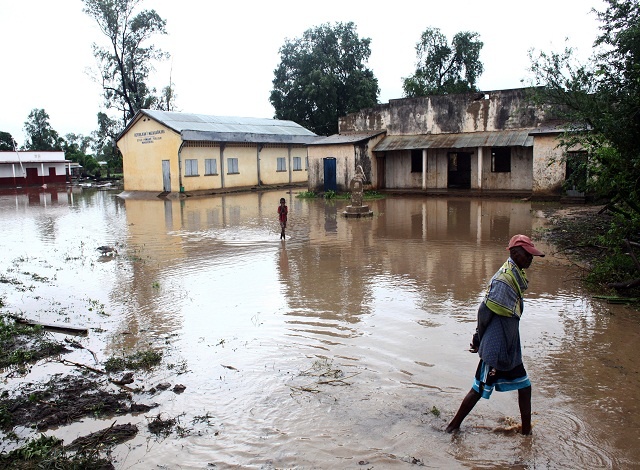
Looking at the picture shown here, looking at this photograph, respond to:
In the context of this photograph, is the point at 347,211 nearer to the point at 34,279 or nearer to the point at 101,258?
the point at 101,258

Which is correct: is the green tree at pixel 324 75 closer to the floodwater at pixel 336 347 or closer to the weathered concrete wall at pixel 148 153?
the weathered concrete wall at pixel 148 153

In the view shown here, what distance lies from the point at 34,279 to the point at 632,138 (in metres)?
12.3

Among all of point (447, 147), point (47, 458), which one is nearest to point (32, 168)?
point (447, 147)

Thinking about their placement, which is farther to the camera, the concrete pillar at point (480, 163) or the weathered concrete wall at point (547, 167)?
the concrete pillar at point (480, 163)

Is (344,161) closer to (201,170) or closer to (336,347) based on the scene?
(201,170)

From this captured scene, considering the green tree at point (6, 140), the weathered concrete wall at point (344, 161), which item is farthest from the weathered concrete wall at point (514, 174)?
the green tree at point (6, 140)

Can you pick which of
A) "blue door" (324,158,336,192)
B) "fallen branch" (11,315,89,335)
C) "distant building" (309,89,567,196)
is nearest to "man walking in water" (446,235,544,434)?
"fallen branch" (11,315,89,335)

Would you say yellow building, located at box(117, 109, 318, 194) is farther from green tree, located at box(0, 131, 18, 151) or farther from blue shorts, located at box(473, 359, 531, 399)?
green tree, located at box(0, 131, 18, 151)

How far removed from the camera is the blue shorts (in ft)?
14.3

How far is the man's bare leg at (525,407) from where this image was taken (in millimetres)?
4371

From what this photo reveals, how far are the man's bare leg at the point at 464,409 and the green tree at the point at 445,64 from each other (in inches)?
1553

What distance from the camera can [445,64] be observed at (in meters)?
42.2

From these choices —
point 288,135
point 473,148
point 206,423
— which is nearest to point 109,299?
point 206,423

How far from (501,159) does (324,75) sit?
75.1 feet
